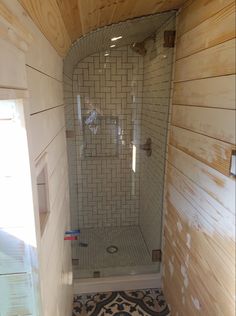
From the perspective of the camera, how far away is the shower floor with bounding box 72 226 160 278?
209 centimetres

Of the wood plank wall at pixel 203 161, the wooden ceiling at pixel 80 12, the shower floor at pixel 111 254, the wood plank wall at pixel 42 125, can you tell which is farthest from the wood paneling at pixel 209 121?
the shower floor at pixel 111 254

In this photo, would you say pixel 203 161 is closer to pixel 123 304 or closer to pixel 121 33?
pixel 121 33

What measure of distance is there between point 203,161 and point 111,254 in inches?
61.0

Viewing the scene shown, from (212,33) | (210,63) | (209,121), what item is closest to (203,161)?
(209,121)

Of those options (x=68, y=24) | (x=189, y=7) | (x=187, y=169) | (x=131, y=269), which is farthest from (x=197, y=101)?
(x=131, y=269)

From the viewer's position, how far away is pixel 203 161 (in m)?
1.15

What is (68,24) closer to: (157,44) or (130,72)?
(157,44)

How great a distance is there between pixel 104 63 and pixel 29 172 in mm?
1819

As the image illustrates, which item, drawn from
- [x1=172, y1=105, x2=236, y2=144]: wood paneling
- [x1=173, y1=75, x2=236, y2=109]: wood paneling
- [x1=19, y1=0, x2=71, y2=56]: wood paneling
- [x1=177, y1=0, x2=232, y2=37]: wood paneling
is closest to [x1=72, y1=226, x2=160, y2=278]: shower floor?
[x1=172, y1=105, x2=236, y2=144]: wood paneling

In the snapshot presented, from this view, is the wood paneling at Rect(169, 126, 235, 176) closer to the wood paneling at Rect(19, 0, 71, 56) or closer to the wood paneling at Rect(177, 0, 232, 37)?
the wood paneling at Rect(177, 0, 232, 37)

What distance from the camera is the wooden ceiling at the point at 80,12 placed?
0.87 metres

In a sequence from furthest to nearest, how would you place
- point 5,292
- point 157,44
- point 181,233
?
point 157,44 < point 181,233 < point 5,292

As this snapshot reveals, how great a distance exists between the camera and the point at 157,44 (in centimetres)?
184

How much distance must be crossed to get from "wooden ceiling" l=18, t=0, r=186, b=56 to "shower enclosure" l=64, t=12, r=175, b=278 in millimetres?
239
